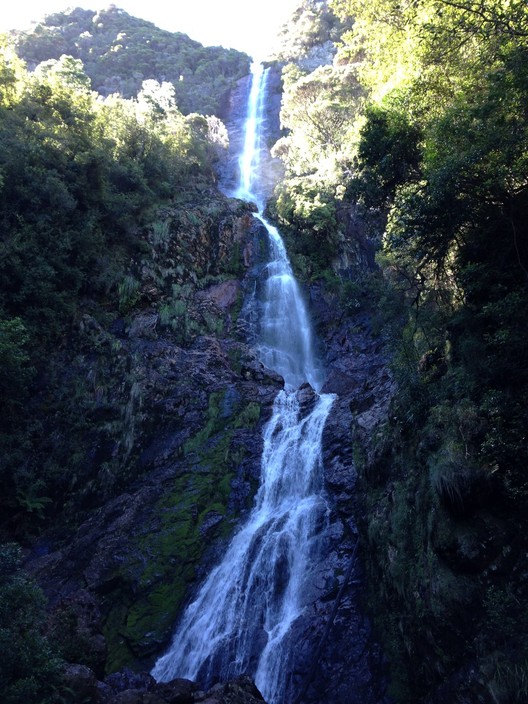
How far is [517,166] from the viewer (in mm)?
8805

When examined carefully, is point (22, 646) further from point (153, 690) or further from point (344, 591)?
point (344, 591)

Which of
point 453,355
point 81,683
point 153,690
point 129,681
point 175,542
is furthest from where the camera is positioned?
point 175,542

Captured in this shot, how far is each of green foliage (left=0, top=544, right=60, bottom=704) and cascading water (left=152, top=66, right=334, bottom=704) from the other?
5158 mm

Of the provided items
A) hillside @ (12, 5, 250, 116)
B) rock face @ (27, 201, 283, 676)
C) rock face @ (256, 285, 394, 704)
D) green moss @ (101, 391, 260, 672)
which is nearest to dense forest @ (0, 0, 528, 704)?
rock face @ (27, 201, 283, 676)

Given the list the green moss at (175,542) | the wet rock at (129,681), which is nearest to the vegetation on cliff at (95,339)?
the green moss at (175,542)

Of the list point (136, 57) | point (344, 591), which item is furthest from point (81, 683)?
point (136, 57)

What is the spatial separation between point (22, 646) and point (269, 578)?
7.43m

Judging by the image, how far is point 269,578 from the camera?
13.9 metres

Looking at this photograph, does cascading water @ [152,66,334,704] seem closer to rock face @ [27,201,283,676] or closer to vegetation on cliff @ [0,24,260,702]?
rock face @ [27,201,283,676]

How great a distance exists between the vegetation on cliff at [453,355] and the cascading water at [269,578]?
8.15 feet

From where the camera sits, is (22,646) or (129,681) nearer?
(22,646)

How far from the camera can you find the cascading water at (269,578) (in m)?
12.3

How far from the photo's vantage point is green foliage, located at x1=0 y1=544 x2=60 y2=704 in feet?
25.1

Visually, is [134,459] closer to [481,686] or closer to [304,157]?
[481,686]
